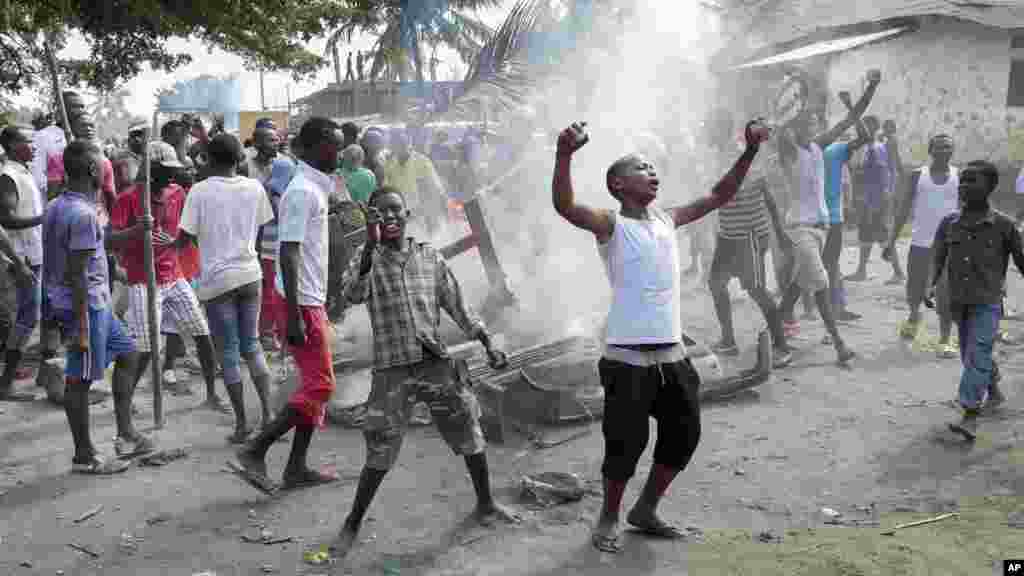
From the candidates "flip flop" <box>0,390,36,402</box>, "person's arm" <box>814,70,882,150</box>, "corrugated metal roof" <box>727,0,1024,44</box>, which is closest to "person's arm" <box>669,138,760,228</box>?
"person's arm" <box>814,70,882,150</box>

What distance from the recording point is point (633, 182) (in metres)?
4.02

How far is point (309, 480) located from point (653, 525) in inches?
72.4

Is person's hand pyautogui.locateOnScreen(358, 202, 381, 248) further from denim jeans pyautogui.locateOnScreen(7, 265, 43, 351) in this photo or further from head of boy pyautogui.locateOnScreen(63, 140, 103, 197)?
denim jeans pyautogui.locateOnScreen(7, 265, 43, 351)

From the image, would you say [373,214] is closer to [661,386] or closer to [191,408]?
[661,386]

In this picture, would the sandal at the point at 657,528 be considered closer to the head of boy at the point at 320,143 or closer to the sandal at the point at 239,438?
the head of boy at the point at 320,143

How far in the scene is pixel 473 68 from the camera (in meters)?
12.1

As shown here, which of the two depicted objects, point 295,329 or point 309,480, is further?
point 309,480

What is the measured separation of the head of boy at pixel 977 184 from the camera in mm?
5719

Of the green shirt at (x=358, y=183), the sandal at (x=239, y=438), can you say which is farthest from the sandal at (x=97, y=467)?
the green shirt at (x=358, y=183)

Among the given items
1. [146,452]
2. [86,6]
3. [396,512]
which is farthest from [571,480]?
[86,6]

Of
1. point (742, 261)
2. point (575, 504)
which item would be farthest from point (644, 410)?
point (742, 261)

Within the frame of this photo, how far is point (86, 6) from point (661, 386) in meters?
10.4

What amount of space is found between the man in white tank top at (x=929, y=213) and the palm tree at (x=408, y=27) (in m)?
5.97

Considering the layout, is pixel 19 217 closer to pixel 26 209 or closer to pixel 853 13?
pixel 26 209
